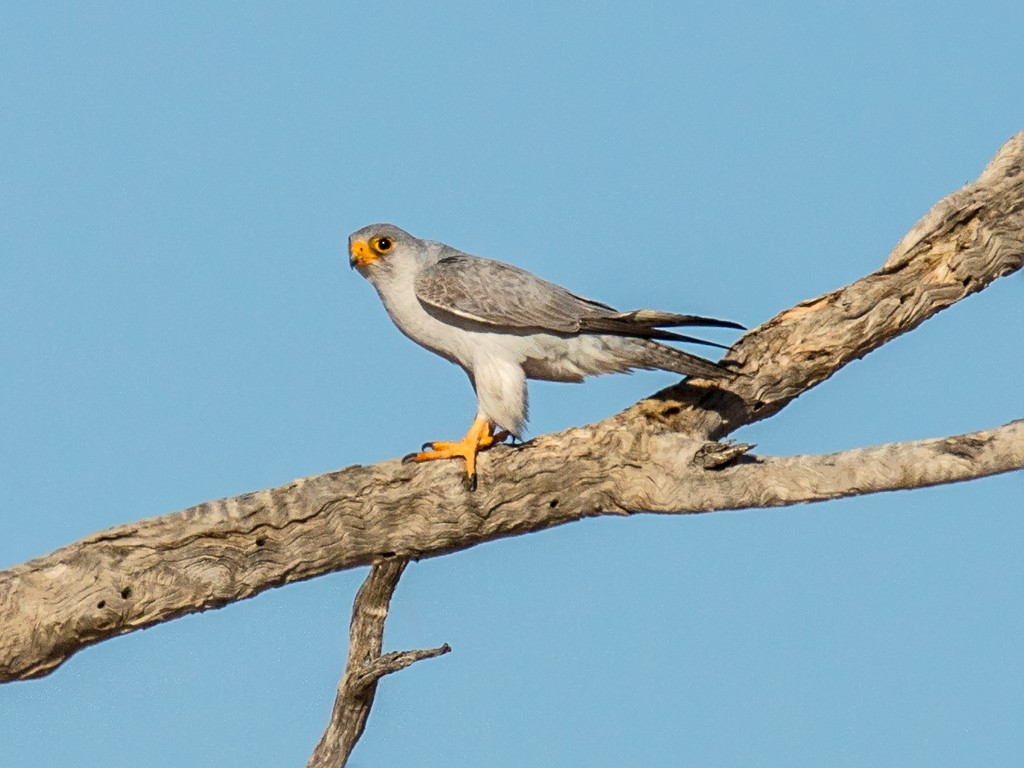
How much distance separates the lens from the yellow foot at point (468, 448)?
724 centimetres

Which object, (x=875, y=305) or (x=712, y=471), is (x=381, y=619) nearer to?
(x=712, y=471)

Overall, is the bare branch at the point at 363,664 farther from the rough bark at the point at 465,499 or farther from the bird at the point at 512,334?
the bird at the point at 512,334

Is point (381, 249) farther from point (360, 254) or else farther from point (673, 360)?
point (673, 360)

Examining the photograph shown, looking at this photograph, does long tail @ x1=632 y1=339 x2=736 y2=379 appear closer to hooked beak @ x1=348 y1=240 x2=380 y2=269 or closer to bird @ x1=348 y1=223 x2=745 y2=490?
bird @ x1=348 y1=223 x2=745 y2=490

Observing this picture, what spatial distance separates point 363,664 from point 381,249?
2640 millimetres

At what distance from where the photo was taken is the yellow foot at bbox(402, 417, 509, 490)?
7242mm

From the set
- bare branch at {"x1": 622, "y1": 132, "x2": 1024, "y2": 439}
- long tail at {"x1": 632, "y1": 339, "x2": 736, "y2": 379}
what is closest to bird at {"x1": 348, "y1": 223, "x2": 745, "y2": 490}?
long tail at {"x1": 632, "y1": 339, "x2": 736, "y2": 379}

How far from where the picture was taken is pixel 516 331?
25.4ft

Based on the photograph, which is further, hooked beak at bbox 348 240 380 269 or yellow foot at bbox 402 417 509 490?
hooked beak at bbox 348 240 380 269

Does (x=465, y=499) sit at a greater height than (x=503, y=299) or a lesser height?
lesser

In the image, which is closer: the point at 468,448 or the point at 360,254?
the point at 468,448

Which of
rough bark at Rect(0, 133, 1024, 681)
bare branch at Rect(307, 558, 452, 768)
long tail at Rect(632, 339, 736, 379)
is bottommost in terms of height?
bare branch at Rect(307, 558, 452, 768)

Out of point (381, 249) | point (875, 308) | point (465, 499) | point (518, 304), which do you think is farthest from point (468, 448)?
point (875, 308)

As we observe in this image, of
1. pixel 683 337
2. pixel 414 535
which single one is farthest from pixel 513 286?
pixel 414 535
